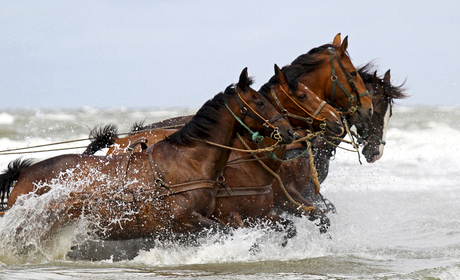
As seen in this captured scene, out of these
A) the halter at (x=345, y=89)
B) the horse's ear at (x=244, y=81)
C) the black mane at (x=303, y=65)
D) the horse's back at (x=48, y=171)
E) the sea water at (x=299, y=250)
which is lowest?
the sea water at (x=299, y=250)

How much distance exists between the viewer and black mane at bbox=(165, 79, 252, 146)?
455 cm

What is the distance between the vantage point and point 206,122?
4.57 meters

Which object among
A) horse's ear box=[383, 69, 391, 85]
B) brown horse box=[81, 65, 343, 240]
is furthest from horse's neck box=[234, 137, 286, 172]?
horse's ear box=[383, 69, 391, 85]

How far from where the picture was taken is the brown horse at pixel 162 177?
173 inches

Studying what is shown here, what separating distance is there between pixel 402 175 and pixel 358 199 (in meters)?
4.13

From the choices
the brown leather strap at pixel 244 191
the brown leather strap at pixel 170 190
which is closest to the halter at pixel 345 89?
the brown leather strap at pixel 244 191

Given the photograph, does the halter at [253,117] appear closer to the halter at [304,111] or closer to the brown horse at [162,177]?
the brown horse at [162,177]

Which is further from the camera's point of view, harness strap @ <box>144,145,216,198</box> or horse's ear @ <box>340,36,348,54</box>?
horse's ear @ <box>340,36,348,54</box>

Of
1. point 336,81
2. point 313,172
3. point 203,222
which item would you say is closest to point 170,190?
point 203,222

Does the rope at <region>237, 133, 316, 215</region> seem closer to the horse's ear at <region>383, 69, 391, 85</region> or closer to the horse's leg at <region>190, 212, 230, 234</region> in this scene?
the horse's leg at <region>190, 212, 230, 234</region>

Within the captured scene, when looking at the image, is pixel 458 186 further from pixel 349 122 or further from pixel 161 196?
pixel 161 196

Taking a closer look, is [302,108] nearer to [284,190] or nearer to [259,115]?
[259,115]

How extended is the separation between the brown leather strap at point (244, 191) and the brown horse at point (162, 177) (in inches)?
12.4

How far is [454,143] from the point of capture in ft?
Result: 62.7
